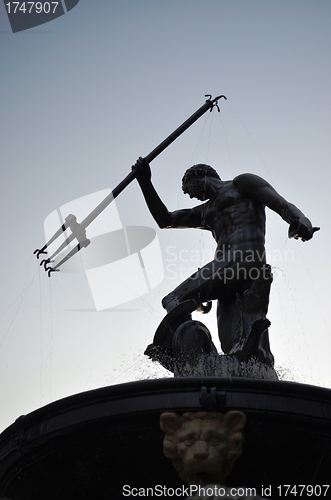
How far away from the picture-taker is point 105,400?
6.13m

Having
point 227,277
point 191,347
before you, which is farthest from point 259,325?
point 227,277

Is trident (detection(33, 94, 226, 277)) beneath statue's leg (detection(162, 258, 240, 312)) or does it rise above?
above

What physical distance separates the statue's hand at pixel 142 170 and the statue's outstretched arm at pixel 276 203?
3.42 feet

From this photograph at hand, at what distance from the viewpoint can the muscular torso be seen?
28.4ft

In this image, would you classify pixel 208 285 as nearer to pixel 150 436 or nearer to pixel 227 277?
pixel 227 277

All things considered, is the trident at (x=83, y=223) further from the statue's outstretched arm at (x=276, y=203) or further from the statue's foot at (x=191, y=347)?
the statue's foot at (x=191, y=347)

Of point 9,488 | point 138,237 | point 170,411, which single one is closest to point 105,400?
point 170,411

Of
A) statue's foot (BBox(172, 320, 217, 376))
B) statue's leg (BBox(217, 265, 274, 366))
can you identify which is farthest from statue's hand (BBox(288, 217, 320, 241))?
statue's foot (BBox(172, 320, 217, 376))

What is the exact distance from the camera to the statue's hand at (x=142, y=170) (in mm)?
9469

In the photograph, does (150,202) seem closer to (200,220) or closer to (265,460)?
(200,220)

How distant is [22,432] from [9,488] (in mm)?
608

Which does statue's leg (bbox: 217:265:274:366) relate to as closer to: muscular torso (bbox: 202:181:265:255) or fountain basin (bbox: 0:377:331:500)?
muscular torso (bbox: 202:181:265:255)

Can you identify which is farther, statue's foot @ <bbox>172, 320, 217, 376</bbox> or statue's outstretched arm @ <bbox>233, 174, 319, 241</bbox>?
statue's outstretched arm @ <bbox>233, 174, 319, 241</bbox>

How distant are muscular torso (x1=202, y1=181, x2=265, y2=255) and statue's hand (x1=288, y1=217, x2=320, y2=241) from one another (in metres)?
0.70
